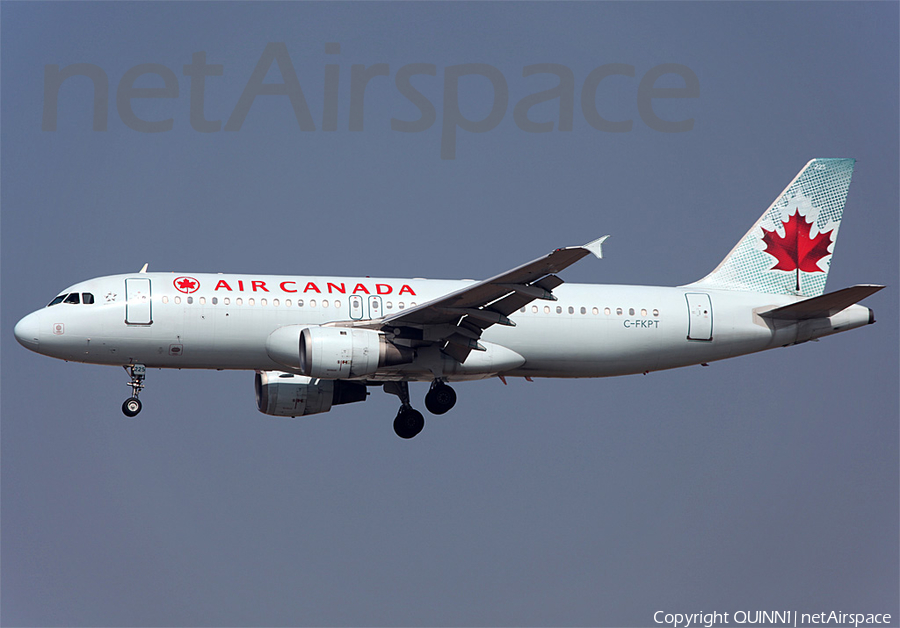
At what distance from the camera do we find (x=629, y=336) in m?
34.2

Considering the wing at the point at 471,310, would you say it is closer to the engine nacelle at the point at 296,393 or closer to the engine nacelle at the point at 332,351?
the engine nacelle at the point at 332,351

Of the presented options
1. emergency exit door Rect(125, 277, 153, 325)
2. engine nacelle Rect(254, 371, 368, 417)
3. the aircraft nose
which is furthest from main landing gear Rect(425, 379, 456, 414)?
the aircraft nose

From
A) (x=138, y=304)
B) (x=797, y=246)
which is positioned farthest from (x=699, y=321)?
(x=138, y=304)

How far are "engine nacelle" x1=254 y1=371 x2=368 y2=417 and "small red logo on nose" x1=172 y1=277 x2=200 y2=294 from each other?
4295 mm

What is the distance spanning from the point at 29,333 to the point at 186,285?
4.58m

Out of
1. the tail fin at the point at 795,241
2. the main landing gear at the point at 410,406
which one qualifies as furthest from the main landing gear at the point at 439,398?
the tail fin at the point at 795,241

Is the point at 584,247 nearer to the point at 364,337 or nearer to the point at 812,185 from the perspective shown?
the point at 364,337

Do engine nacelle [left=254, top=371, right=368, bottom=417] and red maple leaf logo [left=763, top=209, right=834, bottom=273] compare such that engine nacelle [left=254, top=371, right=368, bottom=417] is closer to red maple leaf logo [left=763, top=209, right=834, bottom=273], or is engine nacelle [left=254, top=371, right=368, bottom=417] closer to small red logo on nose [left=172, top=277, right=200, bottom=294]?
small red logo on nose [left=172, top=277, right=200, bottom=294]

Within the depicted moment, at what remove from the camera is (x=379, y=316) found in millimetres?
33094

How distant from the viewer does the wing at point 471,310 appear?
28.9m

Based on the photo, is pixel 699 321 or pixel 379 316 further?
pixel 699 321

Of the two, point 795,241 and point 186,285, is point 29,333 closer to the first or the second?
point 186,285

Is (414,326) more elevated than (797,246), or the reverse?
(797,246)

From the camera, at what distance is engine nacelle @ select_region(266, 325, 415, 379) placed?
100 feet
